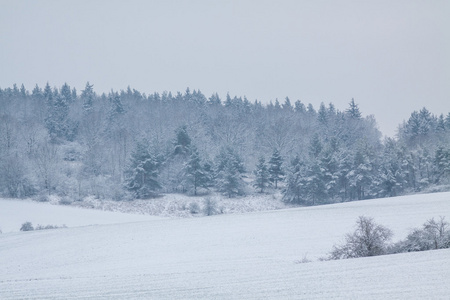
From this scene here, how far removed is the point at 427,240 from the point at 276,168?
177 ft

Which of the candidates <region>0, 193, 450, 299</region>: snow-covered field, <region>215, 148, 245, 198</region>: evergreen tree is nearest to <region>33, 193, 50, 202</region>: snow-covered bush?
<region>215, 148, 245, 198</region>: evergreen tree

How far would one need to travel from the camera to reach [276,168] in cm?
7562

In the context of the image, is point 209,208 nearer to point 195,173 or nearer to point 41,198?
point 195,173

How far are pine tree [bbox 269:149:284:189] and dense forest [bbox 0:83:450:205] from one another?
15 cm

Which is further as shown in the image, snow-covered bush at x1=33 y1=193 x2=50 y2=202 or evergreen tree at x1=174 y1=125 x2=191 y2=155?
evergreen tree at x1=174 y1=125 x2=191 y2=155

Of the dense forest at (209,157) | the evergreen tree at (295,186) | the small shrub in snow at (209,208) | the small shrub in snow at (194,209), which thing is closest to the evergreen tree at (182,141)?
the dense forest at (209,157)

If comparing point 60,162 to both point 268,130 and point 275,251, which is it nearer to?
point 268,130

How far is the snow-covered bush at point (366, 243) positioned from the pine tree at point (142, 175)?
162 feet

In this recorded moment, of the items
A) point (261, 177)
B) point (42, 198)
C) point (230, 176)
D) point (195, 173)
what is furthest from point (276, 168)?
point (42, 198)

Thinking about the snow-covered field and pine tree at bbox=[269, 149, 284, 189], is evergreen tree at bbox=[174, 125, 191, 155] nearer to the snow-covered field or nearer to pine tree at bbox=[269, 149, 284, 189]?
pine tree at bbox=[269, 149, 284, 189]

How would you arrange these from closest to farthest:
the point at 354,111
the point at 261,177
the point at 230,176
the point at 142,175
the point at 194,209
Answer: the point at 194,209, the point at 230,176, the point at 142,175, the point at 261,177, the point at 354,111

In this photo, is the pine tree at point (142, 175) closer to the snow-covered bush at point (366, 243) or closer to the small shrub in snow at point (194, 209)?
the small shrub in snow at point (194, 209)

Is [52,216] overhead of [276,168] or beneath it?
beneath

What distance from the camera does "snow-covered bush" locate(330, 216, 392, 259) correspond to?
21625 millimetres
